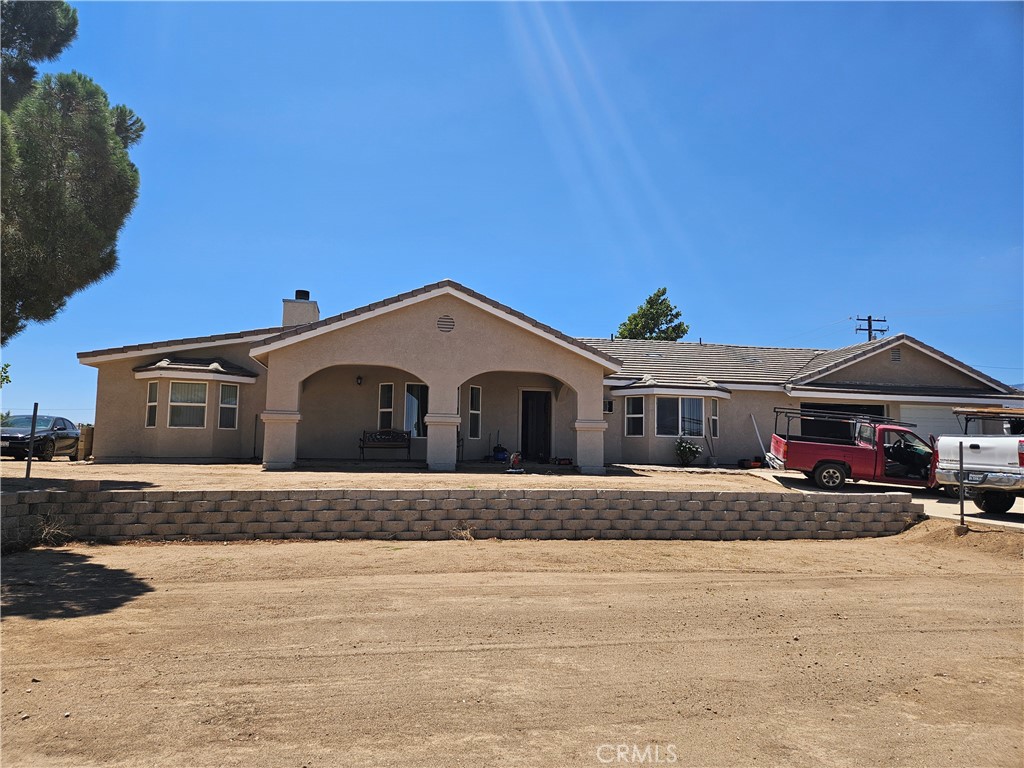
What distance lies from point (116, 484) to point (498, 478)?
7.03 m

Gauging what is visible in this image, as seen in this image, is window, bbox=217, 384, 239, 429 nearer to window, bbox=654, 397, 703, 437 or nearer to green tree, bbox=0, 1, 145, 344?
green tree, bbox=0, 1, 145, 344

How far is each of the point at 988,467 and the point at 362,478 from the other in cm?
1159

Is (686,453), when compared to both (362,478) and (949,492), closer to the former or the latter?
(949,492)

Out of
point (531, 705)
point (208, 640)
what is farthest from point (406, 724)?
point (208, 640)

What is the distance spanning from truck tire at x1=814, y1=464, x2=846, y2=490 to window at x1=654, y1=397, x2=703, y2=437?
525cm

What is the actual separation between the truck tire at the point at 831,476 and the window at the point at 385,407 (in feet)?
37.2

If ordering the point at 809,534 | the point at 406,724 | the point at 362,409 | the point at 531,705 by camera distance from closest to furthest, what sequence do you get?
the point at 406,724 → the point at 531,705 → the point at 809,534 → the point at 362,409

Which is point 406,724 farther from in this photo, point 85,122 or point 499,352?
point 499,352

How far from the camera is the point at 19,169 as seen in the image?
9.07 metres

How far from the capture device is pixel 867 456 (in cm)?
1473

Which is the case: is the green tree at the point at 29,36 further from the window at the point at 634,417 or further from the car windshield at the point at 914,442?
the car windshield at the point at 914,442

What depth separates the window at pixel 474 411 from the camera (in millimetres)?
19344

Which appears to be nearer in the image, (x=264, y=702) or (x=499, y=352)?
(x=264, y=702)

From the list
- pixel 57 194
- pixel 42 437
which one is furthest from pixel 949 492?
pixel 42 437
